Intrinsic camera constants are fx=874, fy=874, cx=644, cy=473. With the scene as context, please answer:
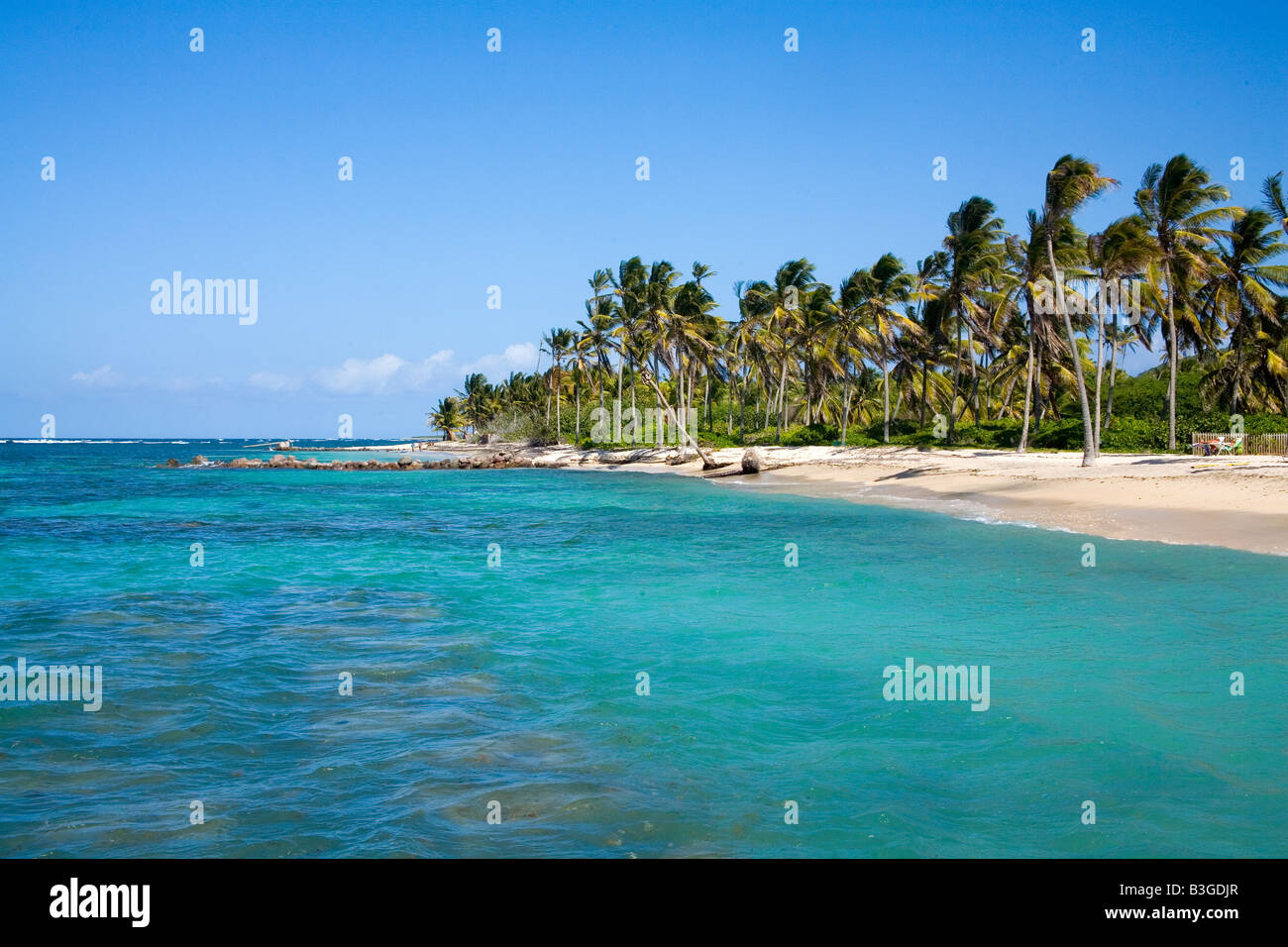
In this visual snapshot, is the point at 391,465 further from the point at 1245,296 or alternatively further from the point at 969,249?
the point at 1245,296

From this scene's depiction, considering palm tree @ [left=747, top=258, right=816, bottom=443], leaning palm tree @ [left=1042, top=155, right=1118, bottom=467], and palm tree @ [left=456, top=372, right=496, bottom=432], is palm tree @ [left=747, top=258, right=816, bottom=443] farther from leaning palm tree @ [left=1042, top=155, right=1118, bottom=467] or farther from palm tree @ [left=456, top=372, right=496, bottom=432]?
palm tree @ [left=456, top=372, right=496, bottom=432]

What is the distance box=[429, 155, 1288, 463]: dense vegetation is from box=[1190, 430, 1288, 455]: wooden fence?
3.42 feet

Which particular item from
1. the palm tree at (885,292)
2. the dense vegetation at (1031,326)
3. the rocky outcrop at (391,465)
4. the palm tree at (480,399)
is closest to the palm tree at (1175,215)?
the dense vegetation at (1031,326)

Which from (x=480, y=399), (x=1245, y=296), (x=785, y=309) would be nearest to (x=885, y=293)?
(x=785, y=309)

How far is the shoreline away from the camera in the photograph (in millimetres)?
20016

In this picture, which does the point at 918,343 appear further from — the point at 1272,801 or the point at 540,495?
the point at 1272,801

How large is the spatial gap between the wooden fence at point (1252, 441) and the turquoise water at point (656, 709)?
1781 centimetres

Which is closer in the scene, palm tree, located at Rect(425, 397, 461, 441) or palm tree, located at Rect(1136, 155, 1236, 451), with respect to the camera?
palm tree, located at Rect(1136, 155, 1236, 451)

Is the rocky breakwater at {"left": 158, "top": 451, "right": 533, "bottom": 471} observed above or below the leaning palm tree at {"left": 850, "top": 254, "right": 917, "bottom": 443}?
below

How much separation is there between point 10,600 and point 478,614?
834cm

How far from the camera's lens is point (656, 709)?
8.51 metres

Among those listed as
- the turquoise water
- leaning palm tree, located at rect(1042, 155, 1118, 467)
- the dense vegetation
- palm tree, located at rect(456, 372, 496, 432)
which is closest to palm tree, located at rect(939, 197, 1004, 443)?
the dense vegetation

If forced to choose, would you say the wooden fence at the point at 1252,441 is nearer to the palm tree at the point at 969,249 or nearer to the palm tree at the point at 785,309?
the palm tree at the point at 969,249
